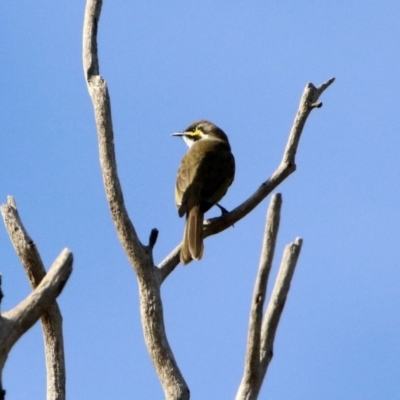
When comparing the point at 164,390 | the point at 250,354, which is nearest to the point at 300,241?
the point at 250,354

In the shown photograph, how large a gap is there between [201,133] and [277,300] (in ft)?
21.3

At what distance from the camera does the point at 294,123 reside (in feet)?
17.6

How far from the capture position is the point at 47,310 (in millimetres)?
3877

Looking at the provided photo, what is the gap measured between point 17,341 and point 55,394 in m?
0.89

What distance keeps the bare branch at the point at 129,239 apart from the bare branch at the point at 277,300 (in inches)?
13.3

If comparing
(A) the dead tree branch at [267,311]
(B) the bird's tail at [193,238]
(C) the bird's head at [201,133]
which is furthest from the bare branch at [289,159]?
(C) the bird's head at [201,133]

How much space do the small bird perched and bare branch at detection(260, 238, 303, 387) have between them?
119 inches

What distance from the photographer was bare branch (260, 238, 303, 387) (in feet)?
12.5

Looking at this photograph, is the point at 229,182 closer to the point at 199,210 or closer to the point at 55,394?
the point at 199,210

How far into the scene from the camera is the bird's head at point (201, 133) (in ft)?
33.3

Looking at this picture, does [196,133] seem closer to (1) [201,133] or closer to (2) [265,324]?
(1) [201,133]

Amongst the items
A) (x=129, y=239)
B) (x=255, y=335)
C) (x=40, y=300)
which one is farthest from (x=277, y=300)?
(x=40, y=300)

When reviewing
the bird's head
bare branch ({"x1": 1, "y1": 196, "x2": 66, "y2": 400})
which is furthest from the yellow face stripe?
bare branch ({"x1": 1, "y1": 196, "x2": 66, "y2": 400})

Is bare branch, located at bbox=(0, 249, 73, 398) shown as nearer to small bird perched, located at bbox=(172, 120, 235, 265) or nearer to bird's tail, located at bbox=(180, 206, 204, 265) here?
bird's tail, located at bbox=(180, 206, 204, 265)
